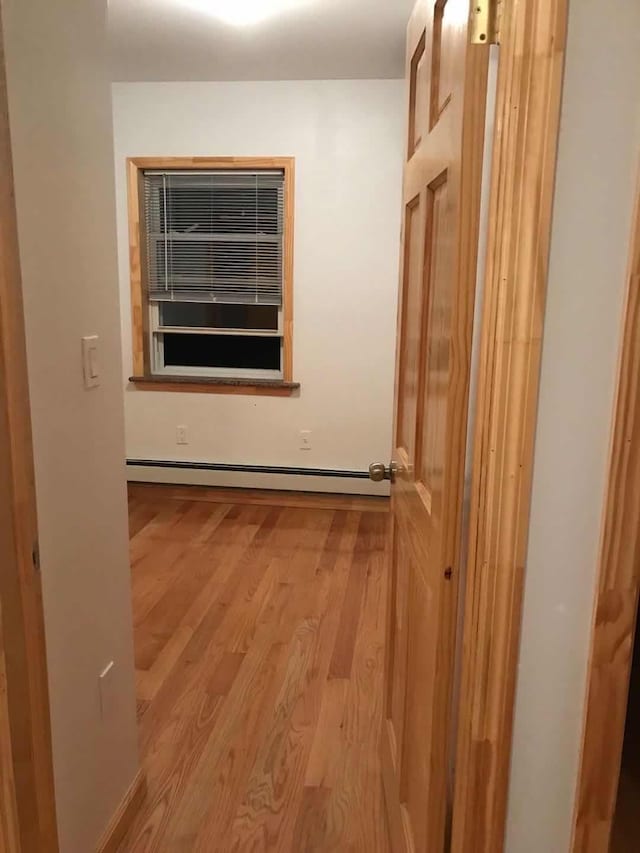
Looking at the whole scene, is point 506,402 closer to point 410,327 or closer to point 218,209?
point 410,327

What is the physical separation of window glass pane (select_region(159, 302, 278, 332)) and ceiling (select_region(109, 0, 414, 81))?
130cm

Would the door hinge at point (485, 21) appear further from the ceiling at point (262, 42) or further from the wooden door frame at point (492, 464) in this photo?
the ceiling at point (262, 42)

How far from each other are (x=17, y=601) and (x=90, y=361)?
549 millimetres

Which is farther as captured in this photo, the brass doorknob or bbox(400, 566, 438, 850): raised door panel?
the brass doorknob

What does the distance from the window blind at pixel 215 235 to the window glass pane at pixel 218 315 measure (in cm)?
7

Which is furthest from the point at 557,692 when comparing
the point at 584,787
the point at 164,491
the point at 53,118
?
the point at 164,491

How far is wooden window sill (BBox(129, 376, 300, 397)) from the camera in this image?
14.5 feet

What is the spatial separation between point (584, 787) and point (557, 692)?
0.15 m

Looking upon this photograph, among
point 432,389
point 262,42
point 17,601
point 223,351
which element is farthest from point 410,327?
point 223,351

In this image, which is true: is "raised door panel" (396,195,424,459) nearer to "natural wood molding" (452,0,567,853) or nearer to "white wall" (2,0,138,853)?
"natural wood molding" (452,0,567,853)

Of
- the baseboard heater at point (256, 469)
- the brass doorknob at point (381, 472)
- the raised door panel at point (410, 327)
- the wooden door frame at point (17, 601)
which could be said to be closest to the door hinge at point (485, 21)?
the raised door panel at point (410, 327)

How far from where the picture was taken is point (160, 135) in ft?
13.9

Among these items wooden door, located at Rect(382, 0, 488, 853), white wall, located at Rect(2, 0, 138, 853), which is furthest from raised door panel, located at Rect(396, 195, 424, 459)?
white wall, located at Rect(2, 0, 138, 853)

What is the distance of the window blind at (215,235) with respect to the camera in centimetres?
431
